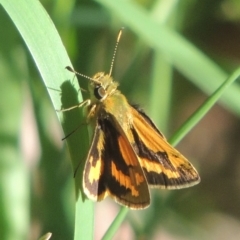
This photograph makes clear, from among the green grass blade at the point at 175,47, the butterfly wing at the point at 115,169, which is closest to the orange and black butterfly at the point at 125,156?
the butterfly wing at the point at 115,169

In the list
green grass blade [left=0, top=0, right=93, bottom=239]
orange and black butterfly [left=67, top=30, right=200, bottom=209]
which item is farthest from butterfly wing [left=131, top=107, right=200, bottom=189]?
green grass blade [left=0, top=0, right=93, bottom=239]

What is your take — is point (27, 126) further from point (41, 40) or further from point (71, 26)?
point (41, 40)

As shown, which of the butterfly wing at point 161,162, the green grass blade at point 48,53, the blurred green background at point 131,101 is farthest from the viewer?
the blurred green background at point 131,101

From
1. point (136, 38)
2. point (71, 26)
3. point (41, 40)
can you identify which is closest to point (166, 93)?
point (136, 38)

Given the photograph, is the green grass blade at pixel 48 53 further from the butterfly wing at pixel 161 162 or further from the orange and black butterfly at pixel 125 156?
the butterfly wing at pixel 161 162

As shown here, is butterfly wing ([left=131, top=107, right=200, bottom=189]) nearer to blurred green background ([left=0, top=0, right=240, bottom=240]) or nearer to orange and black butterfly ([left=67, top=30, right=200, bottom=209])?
orange and black butterfly ([left=67, top=30, right=200, bottom=209])

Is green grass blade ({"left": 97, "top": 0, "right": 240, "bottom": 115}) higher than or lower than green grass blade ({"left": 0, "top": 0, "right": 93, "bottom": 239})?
higher

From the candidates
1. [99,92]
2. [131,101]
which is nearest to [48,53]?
[99,92]
